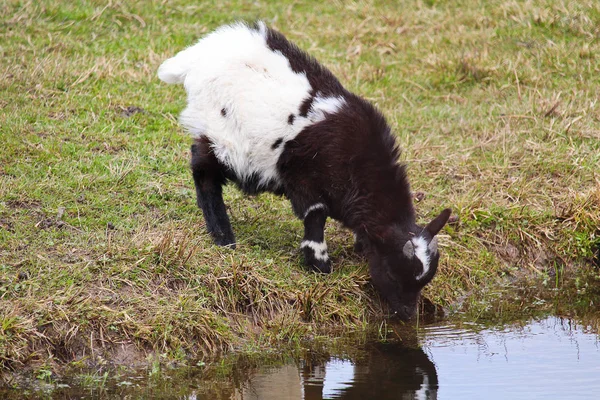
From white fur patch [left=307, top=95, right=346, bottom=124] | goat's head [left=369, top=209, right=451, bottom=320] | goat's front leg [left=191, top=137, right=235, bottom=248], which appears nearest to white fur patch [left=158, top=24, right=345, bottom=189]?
white fur patch [left=307, top=95, right=346, bottom=124]

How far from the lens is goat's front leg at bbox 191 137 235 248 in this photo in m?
7.41

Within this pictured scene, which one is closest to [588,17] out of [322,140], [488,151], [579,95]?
[579,95]

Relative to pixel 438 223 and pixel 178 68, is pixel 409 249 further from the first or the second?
pixel 178 68

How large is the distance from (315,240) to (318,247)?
7 centimetres

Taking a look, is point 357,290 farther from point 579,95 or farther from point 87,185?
point 579,95

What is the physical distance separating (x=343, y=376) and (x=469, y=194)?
306 centimetres

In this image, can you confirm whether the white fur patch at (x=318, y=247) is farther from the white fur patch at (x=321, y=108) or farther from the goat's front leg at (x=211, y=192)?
the white fur patch at (x=321, y=108)

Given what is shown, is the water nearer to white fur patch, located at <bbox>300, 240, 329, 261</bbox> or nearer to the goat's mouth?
the goat's mouth

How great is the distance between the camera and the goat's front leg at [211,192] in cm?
741

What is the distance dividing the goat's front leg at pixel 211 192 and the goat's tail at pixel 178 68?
61 cm

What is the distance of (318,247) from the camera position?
7273 mm

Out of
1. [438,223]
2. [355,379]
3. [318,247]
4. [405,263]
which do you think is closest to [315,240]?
[318,247]

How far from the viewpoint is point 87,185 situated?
8.11m

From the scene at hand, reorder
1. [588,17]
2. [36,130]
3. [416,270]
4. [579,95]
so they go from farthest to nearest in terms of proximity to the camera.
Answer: [588,17]
[579,95]
[36,130]
[416,270]
